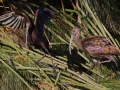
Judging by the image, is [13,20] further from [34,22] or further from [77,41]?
[77,41]

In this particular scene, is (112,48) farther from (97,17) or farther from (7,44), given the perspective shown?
(7,44)

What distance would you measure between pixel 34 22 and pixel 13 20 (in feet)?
0.73

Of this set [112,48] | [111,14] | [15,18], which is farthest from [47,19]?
[111,14]

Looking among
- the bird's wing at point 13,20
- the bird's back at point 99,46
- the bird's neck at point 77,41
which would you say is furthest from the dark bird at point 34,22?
the bird's back at point 99,46

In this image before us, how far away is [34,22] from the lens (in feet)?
16.2

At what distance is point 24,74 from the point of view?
4.86 metres

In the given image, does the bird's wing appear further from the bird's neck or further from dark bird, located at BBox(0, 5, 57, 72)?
the bird's neck

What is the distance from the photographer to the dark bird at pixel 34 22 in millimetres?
4793

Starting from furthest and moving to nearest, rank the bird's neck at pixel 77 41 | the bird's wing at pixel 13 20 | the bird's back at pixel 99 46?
the bird's neck at pixel 77 41, the bird's back at pixel 99 46, the bird's wing at pixel 13 20

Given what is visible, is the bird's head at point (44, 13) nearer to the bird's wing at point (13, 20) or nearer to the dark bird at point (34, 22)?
the dark bird at point (34, 22)

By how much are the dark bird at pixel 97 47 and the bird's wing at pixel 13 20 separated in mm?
592

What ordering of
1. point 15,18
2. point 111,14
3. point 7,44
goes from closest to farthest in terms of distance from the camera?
point 15,18
point 7,44
point 111,14

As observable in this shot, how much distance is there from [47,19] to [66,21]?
865mm

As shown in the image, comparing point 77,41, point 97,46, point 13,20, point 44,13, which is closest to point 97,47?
point 97,46
